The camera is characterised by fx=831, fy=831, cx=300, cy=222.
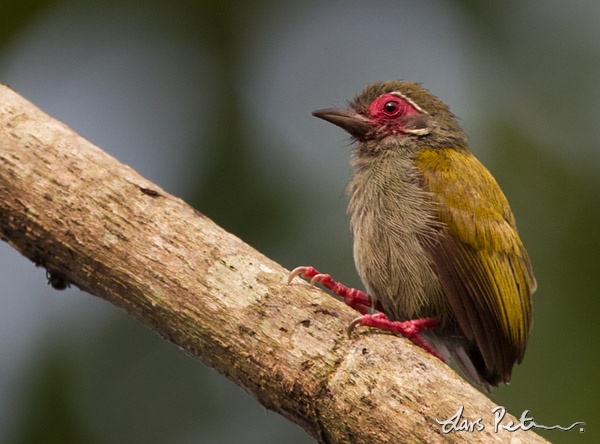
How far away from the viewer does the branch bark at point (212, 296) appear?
317 cm

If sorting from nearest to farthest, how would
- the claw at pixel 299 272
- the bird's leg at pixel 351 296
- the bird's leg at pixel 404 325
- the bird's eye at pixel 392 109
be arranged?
the bird's leg at pixel 404 325, the claw at pixel 299 272, the bird's leg at pixel 351 296, the bird's eye at pixel 392 109

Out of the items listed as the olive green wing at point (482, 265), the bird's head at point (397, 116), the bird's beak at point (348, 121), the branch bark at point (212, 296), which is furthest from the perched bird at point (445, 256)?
the branch bark at point (212, 296)

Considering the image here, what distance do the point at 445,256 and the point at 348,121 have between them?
3.62 ft

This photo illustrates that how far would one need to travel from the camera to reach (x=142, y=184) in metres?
3.98

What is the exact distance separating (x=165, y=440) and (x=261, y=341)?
2248 millimetres

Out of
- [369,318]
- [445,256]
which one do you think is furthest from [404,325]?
[369,318]

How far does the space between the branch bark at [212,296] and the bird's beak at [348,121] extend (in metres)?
1.21

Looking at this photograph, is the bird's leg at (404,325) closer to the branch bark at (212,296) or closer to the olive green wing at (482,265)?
the branch bark at (212,296)

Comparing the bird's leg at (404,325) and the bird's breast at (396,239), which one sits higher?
the bird's breast at (396,239)

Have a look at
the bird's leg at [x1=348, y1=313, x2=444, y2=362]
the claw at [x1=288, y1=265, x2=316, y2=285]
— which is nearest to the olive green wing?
the bird's leg at [x1=348, y1=313, x2=444, y2=362]

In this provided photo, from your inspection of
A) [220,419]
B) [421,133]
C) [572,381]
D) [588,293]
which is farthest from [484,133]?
[220,419]

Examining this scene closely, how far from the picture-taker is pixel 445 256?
4.09 m

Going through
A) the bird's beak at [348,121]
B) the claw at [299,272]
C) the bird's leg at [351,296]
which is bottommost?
the claw at [299,272]

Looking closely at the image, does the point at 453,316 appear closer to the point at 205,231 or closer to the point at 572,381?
the point at 572,381
